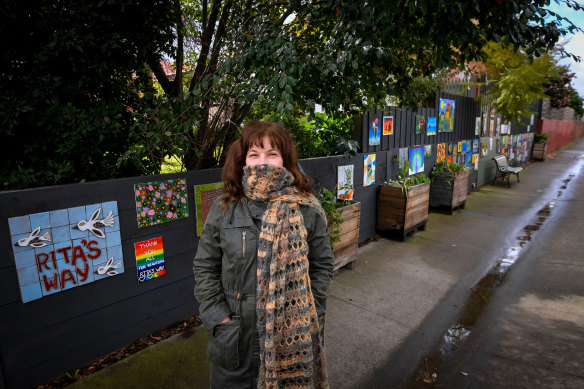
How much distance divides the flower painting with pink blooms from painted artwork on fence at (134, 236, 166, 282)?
181 mm

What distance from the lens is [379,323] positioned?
3.75 m

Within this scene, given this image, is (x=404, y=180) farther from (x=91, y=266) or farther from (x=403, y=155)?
(x=91, y=266)

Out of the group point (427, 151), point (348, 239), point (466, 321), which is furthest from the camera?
point (427, 151)

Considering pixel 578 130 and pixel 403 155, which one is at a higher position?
pixel 403 155

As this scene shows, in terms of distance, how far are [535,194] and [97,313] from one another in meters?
11.5

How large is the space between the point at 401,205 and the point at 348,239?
1.67 meters

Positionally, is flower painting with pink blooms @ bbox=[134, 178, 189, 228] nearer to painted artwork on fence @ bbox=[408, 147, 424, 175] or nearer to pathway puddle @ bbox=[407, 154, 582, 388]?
pathway puddle @ bbox=[407, 154, 582, 388]

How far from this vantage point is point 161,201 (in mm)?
3336

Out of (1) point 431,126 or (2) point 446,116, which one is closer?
(1) point 431,126

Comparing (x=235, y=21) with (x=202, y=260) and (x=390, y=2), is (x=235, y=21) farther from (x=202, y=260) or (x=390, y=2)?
(x=202, y=260)

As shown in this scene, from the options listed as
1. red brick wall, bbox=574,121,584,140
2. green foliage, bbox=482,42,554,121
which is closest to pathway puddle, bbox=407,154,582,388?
green foliage, bbox=482,42,554,121

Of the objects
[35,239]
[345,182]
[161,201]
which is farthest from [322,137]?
[35,239]

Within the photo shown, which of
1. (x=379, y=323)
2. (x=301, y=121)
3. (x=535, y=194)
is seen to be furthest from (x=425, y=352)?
(x=535, y=194)

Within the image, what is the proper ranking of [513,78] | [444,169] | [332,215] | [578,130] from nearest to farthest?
1. [332,215]
2. [444,169]
3. [513,78]
4. [578,130]
